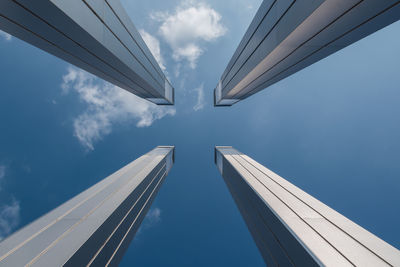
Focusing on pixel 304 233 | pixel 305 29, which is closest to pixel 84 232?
pixel 304 233

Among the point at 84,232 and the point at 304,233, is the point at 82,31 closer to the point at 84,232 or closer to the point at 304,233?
the point at 84,232

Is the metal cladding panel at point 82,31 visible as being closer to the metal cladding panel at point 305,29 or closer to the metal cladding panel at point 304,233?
the metal cladding panel at point 305,29

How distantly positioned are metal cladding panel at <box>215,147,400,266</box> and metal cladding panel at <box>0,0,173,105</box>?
45.0ft

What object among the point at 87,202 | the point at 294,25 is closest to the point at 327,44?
the point at 294,25

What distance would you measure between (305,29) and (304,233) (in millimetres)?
9817

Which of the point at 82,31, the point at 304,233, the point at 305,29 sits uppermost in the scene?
the point at 305,29

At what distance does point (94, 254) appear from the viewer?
7.63 m

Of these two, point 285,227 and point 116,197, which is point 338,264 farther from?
point 116,197

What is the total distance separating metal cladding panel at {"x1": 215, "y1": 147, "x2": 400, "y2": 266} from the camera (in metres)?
6.20

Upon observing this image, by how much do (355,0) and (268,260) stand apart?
48.0ft

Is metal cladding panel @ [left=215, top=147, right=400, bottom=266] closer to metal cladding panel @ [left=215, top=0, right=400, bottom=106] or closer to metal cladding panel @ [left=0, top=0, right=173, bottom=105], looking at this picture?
metal cladding panel @ [left=215, top=0, right=400, bottom=106]

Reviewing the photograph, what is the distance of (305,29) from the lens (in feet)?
24.6

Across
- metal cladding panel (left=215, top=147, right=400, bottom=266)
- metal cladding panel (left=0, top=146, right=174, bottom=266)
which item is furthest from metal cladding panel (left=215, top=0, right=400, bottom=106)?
metal cladding panel (left=0, top=146, right=174, bottom=266)

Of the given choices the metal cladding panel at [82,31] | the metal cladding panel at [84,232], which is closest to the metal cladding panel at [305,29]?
the metal cladding panel at [82,31]
